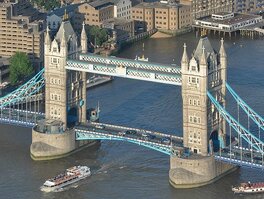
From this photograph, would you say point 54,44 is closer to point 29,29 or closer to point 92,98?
point 92,98

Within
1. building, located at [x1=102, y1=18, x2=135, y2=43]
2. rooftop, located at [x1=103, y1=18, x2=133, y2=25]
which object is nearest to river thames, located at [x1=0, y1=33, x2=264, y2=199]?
building, located at [x1=102, y1=18, x2=135, y2=43]

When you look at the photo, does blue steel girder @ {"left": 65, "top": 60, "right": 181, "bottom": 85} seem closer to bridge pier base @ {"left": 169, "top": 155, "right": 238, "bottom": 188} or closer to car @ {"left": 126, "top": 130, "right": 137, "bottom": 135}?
car @ {"left": 126, "top": 130, "right": 137, "bottom": 135}

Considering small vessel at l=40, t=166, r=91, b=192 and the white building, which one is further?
the white building

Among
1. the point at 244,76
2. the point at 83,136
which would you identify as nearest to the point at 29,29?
the point at 244,76

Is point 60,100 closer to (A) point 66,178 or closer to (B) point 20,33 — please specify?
(A) point 66,178

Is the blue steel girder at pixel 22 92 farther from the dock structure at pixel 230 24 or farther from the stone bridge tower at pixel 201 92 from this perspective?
the dock structure at pixel 230 24

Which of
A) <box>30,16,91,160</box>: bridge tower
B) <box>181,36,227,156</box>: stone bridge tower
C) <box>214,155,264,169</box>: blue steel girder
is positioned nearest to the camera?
<box>214,155,264,169</box>: blue steel girder

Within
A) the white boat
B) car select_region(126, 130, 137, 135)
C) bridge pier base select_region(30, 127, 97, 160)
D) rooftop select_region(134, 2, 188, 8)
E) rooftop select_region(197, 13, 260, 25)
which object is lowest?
bridge pier base select_region(30, 127, 97, 160)
